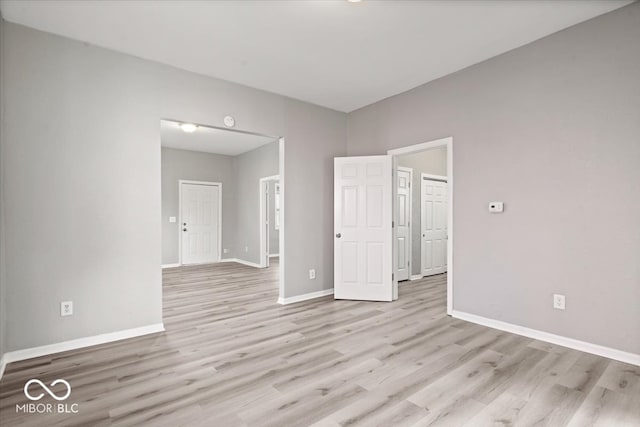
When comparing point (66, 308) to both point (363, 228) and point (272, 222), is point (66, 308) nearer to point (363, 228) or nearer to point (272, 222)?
point (363, 228)

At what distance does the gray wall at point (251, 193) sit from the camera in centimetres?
727

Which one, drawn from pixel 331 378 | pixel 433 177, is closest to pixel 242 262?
pixel 433 177

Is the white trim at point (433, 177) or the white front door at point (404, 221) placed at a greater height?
the white trim at point (433, 177)

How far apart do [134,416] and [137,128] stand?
261cm

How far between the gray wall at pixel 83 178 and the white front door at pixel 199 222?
4623mm

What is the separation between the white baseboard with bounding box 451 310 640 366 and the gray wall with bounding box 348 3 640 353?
0.16 feet

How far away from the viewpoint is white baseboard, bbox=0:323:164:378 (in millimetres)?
2588

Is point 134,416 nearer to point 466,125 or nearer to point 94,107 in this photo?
point 94,107

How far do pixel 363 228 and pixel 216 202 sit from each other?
16.6ft

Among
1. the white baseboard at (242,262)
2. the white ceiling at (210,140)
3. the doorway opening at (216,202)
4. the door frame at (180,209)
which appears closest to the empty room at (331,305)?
the white ceiling at (210,140)

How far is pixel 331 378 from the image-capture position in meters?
2.29

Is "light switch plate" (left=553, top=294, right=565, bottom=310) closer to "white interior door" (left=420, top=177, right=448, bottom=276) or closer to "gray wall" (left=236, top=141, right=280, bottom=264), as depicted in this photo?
"white interior door" (left=420, top=177, right=448, bottom=276)

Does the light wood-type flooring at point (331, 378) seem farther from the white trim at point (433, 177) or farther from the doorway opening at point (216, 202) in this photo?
the doorway opening at point (216, 202)

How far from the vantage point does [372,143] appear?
15.5ft
